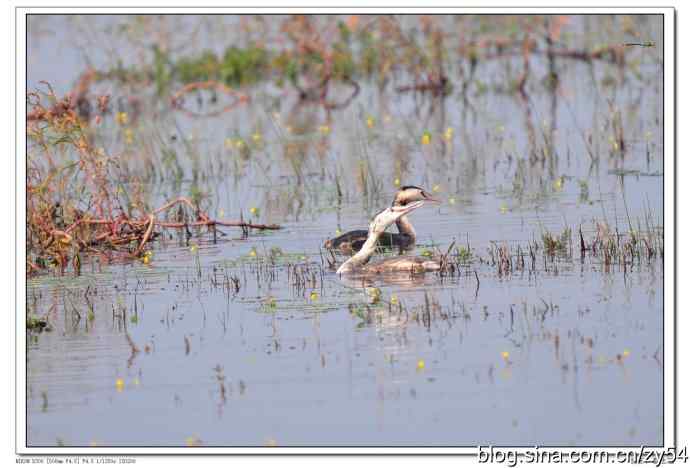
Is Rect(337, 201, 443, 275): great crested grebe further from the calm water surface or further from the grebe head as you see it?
the calm water surface

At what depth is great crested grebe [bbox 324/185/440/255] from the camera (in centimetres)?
1335

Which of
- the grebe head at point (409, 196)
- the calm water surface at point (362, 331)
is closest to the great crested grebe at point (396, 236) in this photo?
the grebe head at point (409, 196)

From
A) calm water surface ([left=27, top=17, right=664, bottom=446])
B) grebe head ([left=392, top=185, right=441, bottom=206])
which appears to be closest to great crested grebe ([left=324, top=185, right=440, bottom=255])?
grebe head ([left=392, top=185, right=441, bottom=206])

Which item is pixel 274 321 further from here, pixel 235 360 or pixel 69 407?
pixel 69 407

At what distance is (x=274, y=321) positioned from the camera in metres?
11.0

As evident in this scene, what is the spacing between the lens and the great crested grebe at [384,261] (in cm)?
1269

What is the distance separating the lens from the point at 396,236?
14.6 m

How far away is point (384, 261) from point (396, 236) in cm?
146

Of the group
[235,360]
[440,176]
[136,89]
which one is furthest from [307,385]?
[136,89]

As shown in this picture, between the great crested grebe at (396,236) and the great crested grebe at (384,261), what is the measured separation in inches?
3.4

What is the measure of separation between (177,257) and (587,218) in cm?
447

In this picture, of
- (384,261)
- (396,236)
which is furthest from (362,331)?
(396,236)

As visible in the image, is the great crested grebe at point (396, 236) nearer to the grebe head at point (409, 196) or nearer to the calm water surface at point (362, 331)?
the grebe head at point (409, 196)
